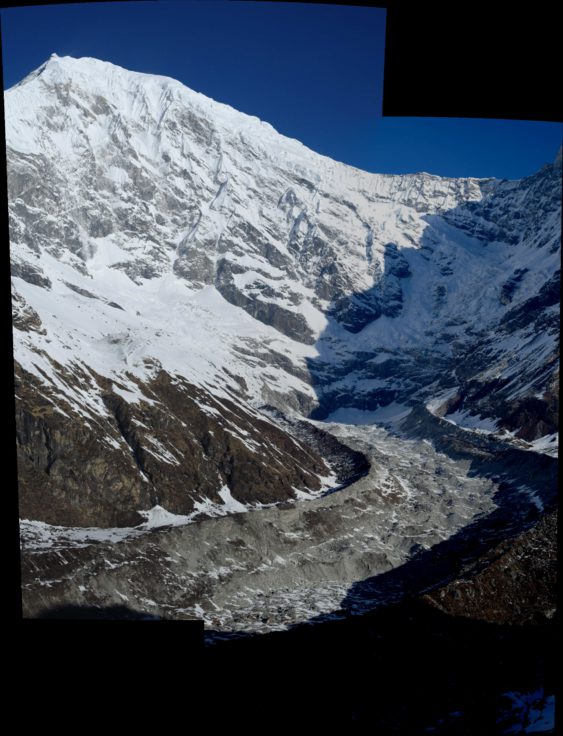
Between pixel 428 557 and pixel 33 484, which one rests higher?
pixel 33 484

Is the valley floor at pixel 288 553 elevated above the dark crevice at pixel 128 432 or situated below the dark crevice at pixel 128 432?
below

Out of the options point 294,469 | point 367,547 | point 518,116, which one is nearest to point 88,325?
point 294,469

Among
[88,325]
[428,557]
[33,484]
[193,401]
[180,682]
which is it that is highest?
[88,325]

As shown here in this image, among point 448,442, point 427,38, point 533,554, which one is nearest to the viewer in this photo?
point 427,38

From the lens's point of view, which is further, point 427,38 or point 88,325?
point 88,325

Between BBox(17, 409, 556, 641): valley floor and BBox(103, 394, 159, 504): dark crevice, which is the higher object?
BBox(103, 394, 159, 504): dark crevice

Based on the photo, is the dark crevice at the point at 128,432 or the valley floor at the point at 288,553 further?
the dark crevice at the point at 128,432

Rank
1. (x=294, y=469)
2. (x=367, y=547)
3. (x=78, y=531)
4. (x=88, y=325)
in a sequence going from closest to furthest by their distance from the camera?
1. (x=78, y=531)
2. (x=367, y=547)
3. (x=294, y=469)
4. (x=88, y=325)

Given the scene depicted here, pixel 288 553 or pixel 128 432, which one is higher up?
pixel 128 432

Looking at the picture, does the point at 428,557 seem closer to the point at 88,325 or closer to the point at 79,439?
the point at 79,439

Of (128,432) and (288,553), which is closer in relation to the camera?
(288,553)

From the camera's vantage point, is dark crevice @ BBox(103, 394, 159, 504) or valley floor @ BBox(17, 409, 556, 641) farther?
dark crevice @ BBox(103, 394, 159, 504)
